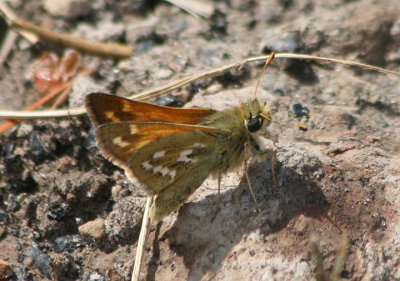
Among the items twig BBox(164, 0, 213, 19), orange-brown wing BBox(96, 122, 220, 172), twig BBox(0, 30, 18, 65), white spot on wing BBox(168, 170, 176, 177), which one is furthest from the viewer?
twig BBox(164, 0, 213, 19)

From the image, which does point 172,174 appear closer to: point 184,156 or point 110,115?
point 184,156

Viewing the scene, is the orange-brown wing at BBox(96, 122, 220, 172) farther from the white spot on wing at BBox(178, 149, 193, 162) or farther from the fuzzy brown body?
the white spot on wing at BBox(178, 149, 193, 162)

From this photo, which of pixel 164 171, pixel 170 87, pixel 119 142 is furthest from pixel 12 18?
pixel 164 171

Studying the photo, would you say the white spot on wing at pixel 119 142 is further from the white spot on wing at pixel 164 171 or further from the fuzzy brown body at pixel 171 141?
the white spot on wing at pixel 164 171

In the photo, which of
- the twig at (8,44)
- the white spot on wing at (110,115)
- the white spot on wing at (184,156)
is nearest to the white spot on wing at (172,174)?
the white spot on wing at (184,156)

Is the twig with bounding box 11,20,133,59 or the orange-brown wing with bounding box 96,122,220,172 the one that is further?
the twig with bounding box 11,20,133,59

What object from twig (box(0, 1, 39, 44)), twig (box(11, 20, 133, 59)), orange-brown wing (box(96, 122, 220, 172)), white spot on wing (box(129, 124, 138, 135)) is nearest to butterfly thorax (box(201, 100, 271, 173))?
orange-brown wing (box(96, 122, 220, 172))
